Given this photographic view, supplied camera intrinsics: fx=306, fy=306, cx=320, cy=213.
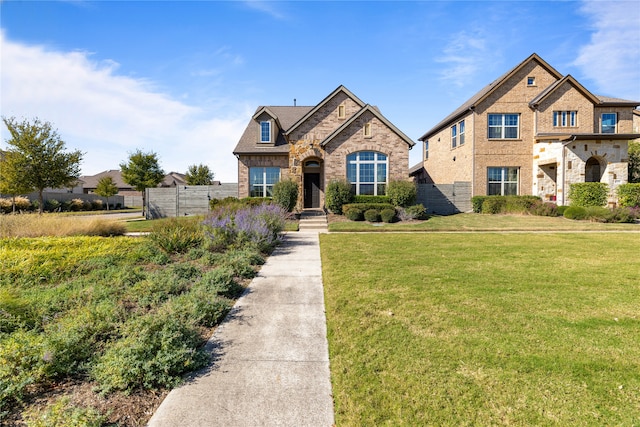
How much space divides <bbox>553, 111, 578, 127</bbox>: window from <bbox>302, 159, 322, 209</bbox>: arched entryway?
1593 cm

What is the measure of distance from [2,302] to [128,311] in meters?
1.45

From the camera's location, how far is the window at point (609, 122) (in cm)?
2103

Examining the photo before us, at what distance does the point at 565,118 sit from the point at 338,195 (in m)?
16.4

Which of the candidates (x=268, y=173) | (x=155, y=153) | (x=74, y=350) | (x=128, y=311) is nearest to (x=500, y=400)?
(x=74, y=350)

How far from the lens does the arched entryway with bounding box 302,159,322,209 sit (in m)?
21.1

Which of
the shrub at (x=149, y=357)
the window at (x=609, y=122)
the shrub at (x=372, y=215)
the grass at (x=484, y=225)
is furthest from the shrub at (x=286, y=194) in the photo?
the window at (x=609, y=122)

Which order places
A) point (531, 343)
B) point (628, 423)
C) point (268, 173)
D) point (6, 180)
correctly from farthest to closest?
point (268, 173) → point (6, 180) → point (531, 343) → point (628, 423)

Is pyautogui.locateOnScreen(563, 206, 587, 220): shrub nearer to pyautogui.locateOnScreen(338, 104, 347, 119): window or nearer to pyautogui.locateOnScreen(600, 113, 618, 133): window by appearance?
pyautogui.locateOnScreen(600, 113, 618, 133): window

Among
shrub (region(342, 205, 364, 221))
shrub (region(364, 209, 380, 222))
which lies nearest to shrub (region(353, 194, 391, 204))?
shrub (region(342, 205, 364, 221))

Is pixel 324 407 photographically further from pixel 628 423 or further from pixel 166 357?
pixel 628 423

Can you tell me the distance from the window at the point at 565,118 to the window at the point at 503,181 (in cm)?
392

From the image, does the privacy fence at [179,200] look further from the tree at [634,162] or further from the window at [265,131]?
the tree at [634,162]

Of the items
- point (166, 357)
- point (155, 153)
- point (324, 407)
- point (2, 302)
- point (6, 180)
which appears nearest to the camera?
point (324, 407)

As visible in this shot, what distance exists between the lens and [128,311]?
165 inches
